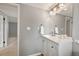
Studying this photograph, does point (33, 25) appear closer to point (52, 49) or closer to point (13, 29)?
point (13, 29)

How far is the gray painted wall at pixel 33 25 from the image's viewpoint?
1.84 metres

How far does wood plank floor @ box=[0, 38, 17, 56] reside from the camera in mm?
1824

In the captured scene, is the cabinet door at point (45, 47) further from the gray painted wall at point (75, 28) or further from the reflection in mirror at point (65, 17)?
the gray painted wall at point (75, 28)

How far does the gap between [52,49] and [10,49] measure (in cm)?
75

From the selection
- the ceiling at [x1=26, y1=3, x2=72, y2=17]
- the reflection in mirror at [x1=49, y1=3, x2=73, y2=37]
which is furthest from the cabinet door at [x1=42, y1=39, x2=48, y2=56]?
the ceiling at [x1=26, y1=3, x2=72, y2=17]

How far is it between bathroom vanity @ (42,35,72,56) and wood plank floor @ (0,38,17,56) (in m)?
0.51

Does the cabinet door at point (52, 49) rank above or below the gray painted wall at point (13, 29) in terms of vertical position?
below

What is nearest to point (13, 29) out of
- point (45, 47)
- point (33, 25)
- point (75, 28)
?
point (33, 25)

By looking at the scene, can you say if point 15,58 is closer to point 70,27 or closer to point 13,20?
point 13,20

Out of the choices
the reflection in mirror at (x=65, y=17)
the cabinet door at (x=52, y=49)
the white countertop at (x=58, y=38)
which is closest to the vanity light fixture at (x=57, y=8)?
the reflection in mirror at (x=65, y=17)

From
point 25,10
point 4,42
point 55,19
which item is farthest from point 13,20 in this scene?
point 55,19

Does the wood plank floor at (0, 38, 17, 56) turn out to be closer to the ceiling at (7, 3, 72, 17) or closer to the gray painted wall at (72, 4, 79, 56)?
the ceiling at (7, 3, 72, 17)

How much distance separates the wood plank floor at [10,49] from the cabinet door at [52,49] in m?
0.61

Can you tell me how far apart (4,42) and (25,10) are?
70 centimetres
